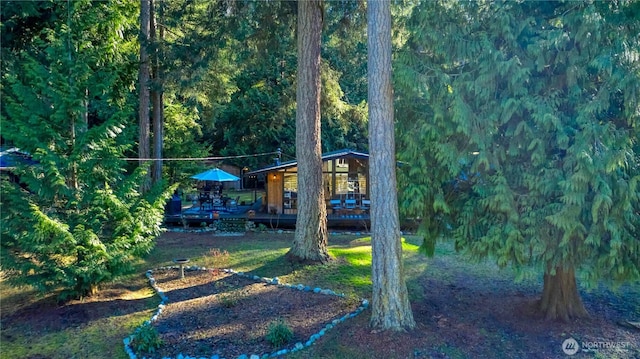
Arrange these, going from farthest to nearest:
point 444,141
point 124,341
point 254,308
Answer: point 254,308
point 124,341
point 444,141

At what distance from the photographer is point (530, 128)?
4.36 metres

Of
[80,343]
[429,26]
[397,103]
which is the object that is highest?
[429,26]

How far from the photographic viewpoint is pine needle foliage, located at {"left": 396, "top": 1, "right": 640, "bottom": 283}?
4000 millimetres

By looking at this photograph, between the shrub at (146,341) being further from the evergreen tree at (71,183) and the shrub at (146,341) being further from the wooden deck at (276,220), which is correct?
the wooden deck at (276,220)

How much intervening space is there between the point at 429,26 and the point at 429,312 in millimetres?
3893

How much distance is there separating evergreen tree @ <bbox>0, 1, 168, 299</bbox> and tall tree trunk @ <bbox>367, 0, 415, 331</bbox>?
4.16 metres

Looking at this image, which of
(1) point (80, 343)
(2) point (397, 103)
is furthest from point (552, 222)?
(1) point (80, 343)

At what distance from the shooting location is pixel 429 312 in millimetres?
5844

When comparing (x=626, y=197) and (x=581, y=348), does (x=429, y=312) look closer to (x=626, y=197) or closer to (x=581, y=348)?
(x=581, y=348)

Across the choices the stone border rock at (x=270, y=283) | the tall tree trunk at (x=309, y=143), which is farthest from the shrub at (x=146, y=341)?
the tall tree trunk at (x=309, y=143)

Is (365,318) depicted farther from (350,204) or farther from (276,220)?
(350,204)

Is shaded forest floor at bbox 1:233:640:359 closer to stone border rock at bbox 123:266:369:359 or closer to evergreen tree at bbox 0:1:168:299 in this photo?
stone border rock at bbox 123:266:369:359

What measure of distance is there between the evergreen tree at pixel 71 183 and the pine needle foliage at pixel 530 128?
467cm

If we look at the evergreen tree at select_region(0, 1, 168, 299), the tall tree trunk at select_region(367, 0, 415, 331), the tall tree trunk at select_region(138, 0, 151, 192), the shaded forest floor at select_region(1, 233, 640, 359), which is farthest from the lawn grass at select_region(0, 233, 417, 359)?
the tall tree trunk at select_region(138, 0, 151, 192)
